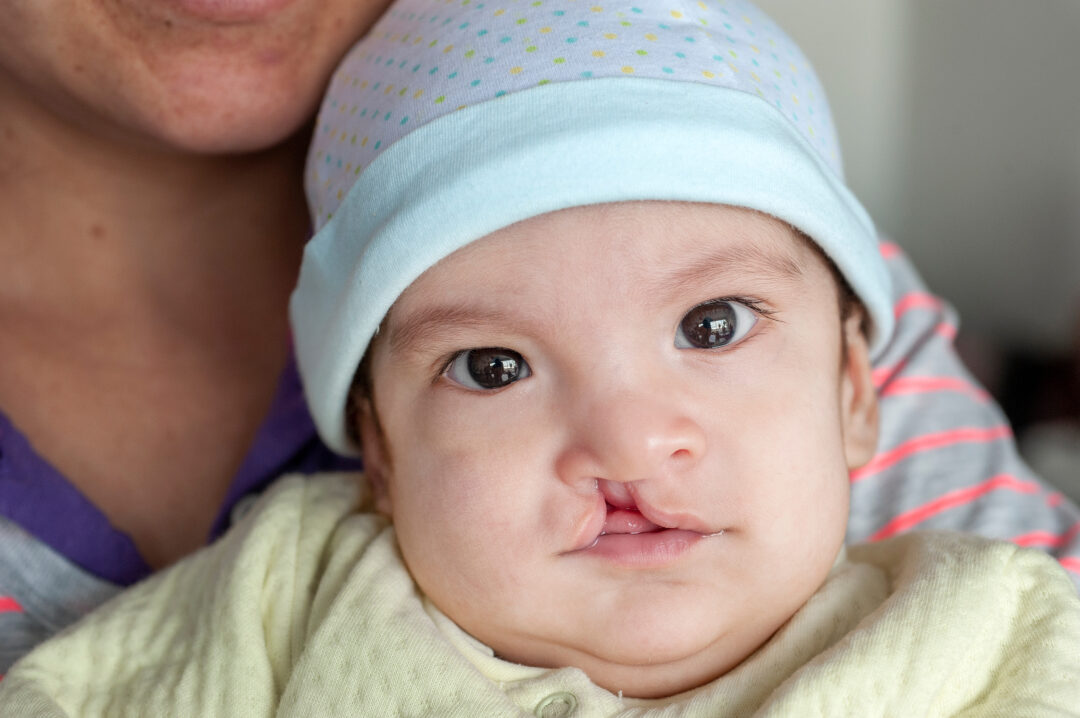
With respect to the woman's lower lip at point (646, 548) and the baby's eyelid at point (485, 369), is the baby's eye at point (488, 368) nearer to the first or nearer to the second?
the baby's eyelid at point (485, 369)

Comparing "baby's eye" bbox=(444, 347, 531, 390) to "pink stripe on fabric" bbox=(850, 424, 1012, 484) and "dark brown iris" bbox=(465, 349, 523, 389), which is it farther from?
"pink stripe on fabric" bbox=(850, 424, 1012, 484)

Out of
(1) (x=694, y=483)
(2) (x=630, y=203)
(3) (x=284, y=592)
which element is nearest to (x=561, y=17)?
(2) (x=630, y=203)

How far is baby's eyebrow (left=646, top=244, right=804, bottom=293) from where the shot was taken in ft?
3.12

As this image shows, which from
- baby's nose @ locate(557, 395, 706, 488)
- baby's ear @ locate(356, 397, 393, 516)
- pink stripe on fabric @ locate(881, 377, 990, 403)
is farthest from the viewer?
pink stripe on fabric @ locate(881, 377, 990, 403)

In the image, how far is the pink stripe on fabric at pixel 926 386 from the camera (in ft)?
4.49

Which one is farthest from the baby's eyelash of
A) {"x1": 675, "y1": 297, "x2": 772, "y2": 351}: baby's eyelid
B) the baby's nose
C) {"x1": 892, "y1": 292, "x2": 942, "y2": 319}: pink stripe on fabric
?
{"x1": 892, "y1": 292, "x2": 942, "y2": 319}: pink stripe on fabric

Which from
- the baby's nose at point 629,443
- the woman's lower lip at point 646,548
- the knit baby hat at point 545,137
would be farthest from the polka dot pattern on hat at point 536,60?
the woman's lower lip at point 646,548

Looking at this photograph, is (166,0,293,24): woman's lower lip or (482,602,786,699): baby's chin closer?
(482,602,786,699): baby's chin

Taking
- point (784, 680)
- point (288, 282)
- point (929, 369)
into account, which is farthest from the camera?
point (288, 282)

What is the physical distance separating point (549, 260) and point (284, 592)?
0.43 metres

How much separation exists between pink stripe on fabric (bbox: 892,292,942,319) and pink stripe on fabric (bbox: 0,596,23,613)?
1.12 m

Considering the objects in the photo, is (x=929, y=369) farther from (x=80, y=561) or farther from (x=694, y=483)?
(x=80, y=561)

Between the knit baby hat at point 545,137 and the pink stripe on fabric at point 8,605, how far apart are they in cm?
42

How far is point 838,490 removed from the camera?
101cm
